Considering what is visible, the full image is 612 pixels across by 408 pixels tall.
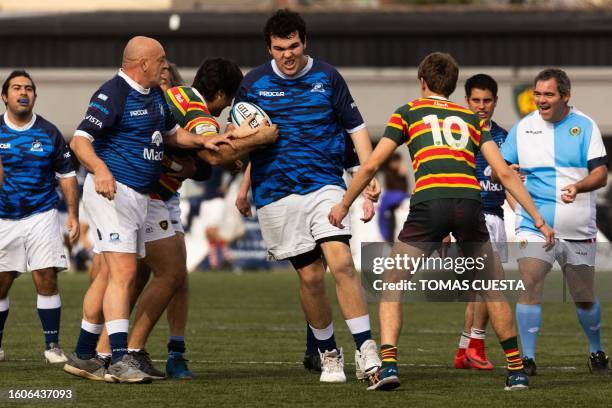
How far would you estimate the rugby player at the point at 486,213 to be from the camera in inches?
430

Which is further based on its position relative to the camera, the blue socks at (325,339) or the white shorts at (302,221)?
the blue socks at (325,339)

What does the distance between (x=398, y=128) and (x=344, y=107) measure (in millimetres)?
650

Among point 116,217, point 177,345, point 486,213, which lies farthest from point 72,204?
point 486,213

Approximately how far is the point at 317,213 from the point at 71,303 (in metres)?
9.40

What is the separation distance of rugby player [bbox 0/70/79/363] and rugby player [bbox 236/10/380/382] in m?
2.56

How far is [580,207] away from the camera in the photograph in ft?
35.0

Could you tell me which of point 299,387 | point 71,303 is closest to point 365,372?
point 299,387

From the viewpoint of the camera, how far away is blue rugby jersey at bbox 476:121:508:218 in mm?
11586

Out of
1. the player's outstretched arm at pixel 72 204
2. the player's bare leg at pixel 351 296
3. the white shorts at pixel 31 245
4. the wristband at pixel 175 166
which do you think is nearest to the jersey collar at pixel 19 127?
the player's outstretched arm at pixel 72 204

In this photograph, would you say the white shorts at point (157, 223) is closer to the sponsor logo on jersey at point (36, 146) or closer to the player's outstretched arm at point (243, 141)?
the player's outstretched arm at point (243, 141)

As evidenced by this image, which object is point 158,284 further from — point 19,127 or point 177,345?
point 19,127

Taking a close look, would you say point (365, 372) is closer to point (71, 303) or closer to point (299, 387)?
point (299, 387)

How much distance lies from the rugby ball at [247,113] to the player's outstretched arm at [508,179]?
5.01 ft

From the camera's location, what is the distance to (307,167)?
9.59 meters
